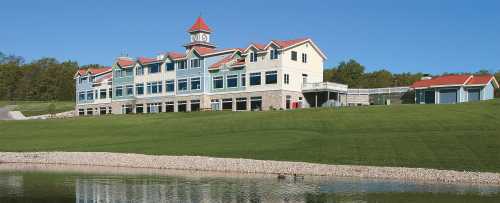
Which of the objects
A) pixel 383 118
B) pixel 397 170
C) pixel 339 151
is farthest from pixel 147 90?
pixel 397 170

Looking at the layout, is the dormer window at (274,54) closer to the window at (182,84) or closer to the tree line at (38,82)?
the window at (182,84)

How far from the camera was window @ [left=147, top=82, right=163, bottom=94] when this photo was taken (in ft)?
283

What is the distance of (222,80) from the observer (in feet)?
257

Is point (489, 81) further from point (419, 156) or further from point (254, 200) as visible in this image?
point (254, 200)

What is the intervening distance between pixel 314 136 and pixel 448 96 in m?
29.8

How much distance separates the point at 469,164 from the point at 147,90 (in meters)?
60.4

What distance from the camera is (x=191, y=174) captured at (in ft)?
120

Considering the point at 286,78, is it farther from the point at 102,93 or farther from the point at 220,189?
the point at 220,189

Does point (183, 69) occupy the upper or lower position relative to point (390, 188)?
upper

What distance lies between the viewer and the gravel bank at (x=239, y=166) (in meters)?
33.5

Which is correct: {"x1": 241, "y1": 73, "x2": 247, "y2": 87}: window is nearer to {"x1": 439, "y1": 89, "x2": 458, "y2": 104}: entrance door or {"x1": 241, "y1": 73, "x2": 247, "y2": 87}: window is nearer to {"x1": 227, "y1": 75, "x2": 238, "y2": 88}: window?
{"x1": 227, "y1": 75, "x2": 238, "y2": 88}: window

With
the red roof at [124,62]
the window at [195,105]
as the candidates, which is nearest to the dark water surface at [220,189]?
the window at [195,105]

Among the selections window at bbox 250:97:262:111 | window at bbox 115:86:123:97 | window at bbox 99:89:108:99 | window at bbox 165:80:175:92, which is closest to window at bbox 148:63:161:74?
window at bbox 165:80:175:92

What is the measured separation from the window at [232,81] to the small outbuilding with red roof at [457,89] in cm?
2235
